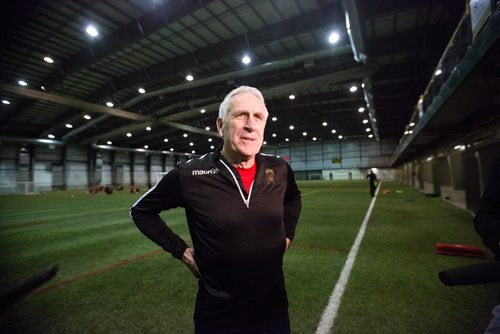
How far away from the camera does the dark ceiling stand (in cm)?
1105

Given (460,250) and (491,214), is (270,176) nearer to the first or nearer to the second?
(491,214)

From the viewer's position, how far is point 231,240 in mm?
1887

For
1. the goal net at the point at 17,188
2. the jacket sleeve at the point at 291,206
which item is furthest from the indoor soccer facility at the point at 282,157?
the goal net at the point at 17,188

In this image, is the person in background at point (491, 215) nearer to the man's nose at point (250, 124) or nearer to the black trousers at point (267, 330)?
the black trousers at point (267, 330)

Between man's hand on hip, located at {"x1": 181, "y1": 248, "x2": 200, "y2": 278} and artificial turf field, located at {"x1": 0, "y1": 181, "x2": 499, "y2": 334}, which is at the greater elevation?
man's hand on hip, located at {"x1": 181, "y1": 248, "x2": 200, "y2": 278}

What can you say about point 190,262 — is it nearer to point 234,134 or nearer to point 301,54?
point 234,134

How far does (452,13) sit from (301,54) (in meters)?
6.99

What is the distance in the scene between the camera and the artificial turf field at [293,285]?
10.9ft

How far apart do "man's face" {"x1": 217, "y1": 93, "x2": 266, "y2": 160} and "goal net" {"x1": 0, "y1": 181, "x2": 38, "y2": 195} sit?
134 feet

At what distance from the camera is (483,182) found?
909 cm

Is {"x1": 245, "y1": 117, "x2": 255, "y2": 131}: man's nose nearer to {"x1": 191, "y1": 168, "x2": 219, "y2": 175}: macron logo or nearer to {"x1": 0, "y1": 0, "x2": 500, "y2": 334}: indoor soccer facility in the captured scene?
{"x1": 191, "y1": 168, "x2": 219, "y2": 175}: macron logo

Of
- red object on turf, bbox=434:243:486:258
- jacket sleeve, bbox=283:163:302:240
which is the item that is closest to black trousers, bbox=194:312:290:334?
jacket sleeve, bbox=283:163:302:240

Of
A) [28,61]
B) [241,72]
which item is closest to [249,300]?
[241,72]

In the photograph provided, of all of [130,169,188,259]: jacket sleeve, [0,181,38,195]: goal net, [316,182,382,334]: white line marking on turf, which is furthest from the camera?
[0,181,38,195]: goal net
